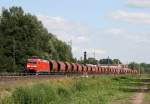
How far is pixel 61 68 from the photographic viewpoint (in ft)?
315

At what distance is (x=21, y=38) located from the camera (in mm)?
129250

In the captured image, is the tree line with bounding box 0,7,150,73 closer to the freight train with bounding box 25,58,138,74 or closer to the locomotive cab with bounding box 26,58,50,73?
the freight train with bounding box 25,58,138,74

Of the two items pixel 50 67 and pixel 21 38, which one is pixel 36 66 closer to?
pixel 50 67

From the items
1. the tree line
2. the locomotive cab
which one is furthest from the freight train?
the tree line

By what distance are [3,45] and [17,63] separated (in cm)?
788

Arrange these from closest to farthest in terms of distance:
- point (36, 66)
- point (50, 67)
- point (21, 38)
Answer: point (36, 66) → point (50, 67) → point (21, 38)

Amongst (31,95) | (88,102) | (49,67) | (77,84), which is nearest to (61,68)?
(49,67)

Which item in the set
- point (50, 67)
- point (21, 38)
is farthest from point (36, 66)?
point (21, 38)

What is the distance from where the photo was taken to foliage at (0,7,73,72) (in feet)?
404

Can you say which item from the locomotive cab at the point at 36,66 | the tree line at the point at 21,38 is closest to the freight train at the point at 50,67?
the locomotive cab at the point at 36,66

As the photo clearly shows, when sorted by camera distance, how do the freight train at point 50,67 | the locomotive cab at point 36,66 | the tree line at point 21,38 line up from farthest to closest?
the tree line at point 21,38, the freight train at point 50,67, the locomotive cab at point 36,66

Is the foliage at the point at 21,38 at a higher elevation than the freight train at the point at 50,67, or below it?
higher

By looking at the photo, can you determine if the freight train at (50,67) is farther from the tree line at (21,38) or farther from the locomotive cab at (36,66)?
the tree line at (21,38)

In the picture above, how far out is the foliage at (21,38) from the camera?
123188 mm
